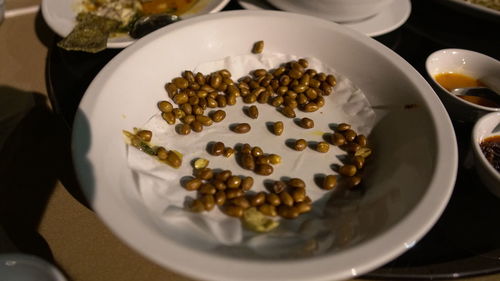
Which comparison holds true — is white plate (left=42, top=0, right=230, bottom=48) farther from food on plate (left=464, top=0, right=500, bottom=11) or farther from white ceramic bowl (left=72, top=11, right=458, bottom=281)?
food on plate (left=464, top=0, right=500, bottom=11)

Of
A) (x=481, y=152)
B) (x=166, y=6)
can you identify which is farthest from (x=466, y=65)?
(x=166, y=6)

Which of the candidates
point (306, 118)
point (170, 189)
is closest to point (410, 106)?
point (306, 118)

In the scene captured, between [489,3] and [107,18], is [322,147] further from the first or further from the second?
[489,3]

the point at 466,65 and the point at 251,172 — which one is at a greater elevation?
the point at 466,65

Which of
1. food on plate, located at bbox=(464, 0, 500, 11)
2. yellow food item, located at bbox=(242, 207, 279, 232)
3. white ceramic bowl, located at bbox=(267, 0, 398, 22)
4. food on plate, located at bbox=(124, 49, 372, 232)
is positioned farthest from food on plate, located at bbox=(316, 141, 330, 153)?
food on plate, located at bbox=(464, 0, 500, 11)

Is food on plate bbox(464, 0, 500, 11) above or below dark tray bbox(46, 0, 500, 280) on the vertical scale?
above

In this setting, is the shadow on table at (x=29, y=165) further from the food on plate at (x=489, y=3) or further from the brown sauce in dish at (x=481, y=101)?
the food on plate at (x=489, y=3)
